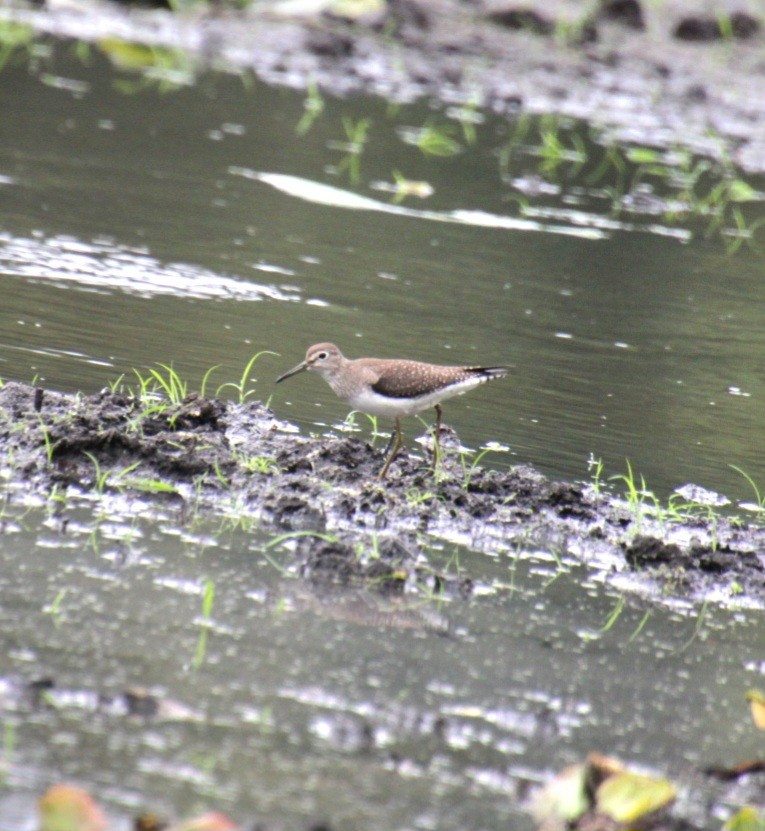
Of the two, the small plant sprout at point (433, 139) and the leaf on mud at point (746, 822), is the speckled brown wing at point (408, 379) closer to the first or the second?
the leaf on mud at point (746, 822)

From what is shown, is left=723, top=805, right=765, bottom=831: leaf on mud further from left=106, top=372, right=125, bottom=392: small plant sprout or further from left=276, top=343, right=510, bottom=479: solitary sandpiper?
left=106, top=372, right=125, bottom=392: small plant sprout

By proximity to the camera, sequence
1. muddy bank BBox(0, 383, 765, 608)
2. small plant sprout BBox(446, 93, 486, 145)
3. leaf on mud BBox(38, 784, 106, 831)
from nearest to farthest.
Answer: leaf on mud BBox(38, 784, 106, 831) < muddy bank BBox(0, 383, 765, 608) < small plant sprout BBox(446, 93, 486, 145)

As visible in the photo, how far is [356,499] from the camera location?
6566 millimetres

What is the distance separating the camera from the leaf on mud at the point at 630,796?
420 cm

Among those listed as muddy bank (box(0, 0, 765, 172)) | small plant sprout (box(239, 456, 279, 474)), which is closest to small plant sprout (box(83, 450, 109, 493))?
small plant sprout (box(239, 456, 279, 474))

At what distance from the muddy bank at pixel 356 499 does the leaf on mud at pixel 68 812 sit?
7.02ft

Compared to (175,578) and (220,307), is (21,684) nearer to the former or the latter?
(175,578)

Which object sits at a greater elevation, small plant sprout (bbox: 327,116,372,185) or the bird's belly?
small plant sprout (bbox: 327,116,372,185)

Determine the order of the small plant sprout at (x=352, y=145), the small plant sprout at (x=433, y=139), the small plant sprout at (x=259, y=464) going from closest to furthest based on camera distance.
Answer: the small plant sprout at (x=259, y=464)
the small plant sprout at (x=352, y=145)
the small plant sprout at (x=433, y=139)

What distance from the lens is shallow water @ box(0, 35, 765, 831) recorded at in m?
4.45

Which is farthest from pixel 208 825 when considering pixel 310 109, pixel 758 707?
pixel 310 109

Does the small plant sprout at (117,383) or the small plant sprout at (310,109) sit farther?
the small plant sprout at (310,109)

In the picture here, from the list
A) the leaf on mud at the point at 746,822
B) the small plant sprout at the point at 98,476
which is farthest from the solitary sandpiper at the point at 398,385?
the leaf on mud at the point at 746,822

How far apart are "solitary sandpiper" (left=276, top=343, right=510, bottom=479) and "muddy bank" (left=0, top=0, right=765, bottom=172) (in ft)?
37.2
